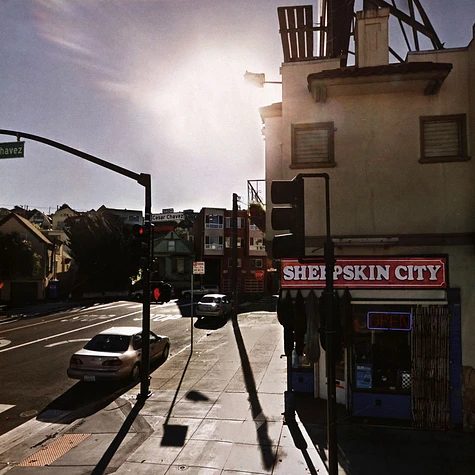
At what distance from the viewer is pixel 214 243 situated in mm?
53875

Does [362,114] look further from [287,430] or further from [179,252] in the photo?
[179,252]

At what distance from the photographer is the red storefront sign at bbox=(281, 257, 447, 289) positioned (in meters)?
9.17

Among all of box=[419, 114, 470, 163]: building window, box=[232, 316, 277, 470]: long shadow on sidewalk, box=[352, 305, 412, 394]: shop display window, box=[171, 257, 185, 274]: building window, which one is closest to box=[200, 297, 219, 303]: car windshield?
box=[232, 316, 277, 470]: long shadow on sidewalk

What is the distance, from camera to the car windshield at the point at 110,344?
510 inches

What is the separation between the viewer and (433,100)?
9664 mm

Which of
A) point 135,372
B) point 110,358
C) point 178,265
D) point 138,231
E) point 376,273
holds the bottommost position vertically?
point 135,372

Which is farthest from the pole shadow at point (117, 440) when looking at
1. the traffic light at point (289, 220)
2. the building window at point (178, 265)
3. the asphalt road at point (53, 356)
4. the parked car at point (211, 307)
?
the building window at point (178, 265)

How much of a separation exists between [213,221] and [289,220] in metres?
48.4

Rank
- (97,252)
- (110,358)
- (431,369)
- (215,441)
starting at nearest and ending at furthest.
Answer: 1. (215,441)
2. (431,369)
3. (110,358)
4. (97,252)

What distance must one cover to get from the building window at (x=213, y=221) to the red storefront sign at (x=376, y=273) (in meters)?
44.3

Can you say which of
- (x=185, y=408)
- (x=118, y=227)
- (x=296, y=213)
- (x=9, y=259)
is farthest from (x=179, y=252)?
(x=296, y=213)

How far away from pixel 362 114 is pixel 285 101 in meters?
1.89

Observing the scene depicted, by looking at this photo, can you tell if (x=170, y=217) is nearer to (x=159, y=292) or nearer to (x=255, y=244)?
(x=159, y=292)

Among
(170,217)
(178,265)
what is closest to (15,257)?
(178,265)
